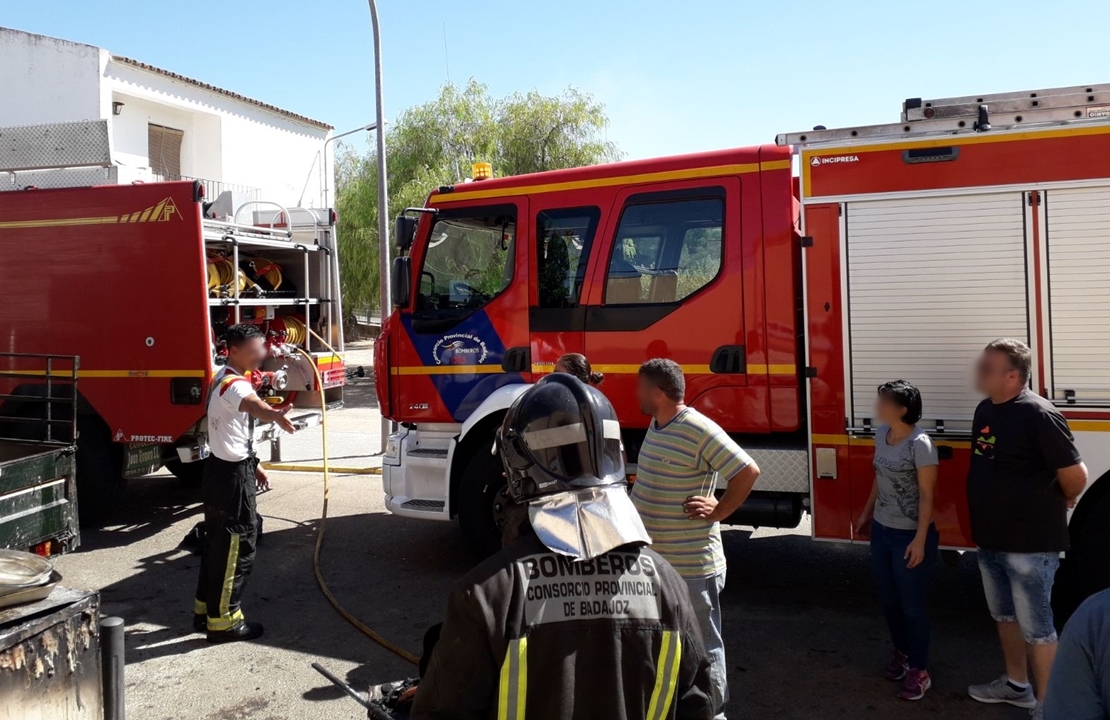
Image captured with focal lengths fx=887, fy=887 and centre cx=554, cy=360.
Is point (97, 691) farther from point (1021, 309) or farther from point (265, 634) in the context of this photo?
point (1021, 309)

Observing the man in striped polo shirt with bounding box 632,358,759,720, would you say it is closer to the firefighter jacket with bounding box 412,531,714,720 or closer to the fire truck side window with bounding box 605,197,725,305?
the firefighter jacket with bounding box 412,531,714,720

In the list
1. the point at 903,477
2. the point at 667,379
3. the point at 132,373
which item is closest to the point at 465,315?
the point at 667,379

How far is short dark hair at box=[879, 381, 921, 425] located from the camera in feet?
14.2

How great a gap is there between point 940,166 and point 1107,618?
3830 mm

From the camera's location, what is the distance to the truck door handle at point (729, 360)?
5.54 metres

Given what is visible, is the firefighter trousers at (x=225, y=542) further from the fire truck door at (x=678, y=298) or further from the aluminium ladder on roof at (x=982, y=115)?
the aluminium ladder on roof at (x=982, y=115)

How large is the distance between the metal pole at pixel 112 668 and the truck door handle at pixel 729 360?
11.8 feet

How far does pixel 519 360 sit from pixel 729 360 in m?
1.46

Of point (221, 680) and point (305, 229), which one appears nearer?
point (221, 680)

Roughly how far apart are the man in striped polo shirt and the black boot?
2816 mm

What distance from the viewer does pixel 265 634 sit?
538cm

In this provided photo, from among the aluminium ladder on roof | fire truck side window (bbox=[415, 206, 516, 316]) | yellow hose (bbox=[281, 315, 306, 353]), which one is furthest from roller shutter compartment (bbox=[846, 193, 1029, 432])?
yellow hose (bbox=[281, 315, 306, 353])

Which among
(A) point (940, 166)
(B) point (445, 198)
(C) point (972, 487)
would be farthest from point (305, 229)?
(C) point (972, 487)

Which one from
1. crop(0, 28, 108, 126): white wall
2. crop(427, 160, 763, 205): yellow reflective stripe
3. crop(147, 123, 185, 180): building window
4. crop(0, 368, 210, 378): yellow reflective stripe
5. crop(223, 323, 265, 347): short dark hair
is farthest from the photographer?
crop(147, 123, 185, 180): building window
